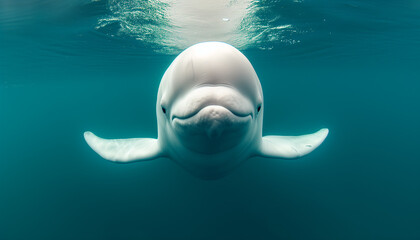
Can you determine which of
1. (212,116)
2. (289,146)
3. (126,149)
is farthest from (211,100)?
(126,149)

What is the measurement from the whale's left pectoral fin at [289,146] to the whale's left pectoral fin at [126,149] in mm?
2418

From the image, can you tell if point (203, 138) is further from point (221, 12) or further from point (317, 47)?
point (317, 47)

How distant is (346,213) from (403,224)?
2366mm

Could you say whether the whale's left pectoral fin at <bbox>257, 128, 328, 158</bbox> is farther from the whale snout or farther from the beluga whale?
the whale snout

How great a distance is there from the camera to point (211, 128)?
266 cm

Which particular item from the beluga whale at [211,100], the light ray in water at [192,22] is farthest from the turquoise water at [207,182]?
the beluga whale at [211,100]

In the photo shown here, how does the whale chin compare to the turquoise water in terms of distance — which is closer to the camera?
the whale chin

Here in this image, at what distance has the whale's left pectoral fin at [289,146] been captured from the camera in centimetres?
582

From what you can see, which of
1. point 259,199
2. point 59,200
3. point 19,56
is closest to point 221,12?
point 259,199

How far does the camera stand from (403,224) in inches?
438

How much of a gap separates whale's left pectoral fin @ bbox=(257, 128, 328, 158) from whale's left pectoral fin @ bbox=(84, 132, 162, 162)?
95.2 inches

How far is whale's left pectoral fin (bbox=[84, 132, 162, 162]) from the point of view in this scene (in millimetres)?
5871

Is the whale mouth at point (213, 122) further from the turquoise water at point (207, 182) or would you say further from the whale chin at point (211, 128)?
the turquoise water at point (207, 182)

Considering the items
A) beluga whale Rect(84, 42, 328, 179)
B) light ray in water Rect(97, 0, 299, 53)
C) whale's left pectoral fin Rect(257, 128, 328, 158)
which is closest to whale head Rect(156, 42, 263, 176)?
beluga whale Rect(84, 42, 328, 179)
